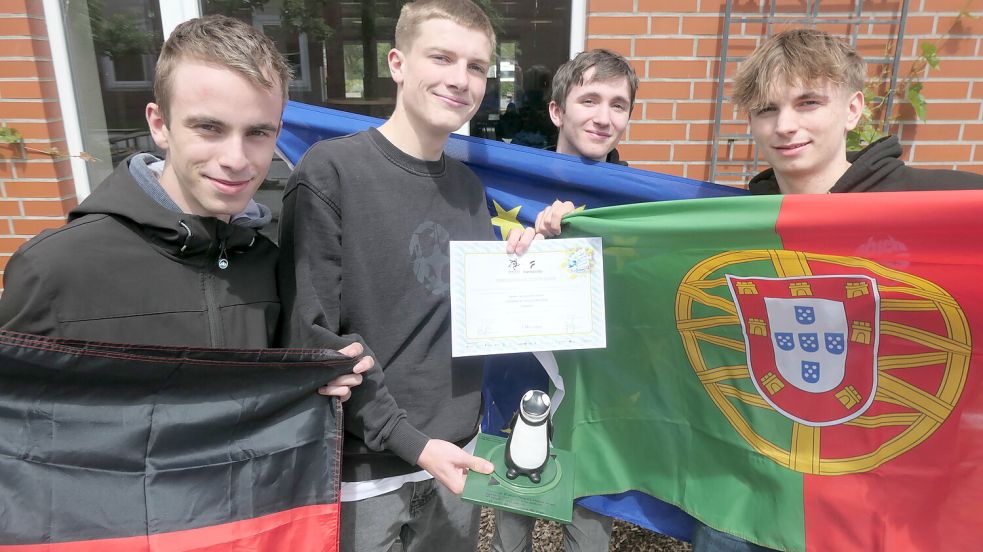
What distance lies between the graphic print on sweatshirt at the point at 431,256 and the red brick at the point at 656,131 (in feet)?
5.92

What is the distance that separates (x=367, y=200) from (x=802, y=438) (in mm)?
1385

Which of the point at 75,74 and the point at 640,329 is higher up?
the point at 75,74

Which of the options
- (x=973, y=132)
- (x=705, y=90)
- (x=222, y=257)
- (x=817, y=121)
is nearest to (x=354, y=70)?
(x=705, y=90)

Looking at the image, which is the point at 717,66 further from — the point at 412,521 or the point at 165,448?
the point at 165,448

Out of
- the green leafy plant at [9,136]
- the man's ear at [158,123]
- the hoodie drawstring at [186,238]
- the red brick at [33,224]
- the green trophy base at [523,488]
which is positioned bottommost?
the green trophy base at [523,488]

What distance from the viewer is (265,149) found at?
142 centimetres

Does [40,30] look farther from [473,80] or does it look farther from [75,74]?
[473,80]

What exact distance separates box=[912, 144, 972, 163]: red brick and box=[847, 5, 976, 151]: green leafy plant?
0.17 m

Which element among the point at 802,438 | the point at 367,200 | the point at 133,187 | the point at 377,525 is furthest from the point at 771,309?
the point at 133,187

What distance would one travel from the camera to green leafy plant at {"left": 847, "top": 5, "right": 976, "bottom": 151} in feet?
9.37

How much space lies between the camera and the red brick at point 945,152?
302 centimetres

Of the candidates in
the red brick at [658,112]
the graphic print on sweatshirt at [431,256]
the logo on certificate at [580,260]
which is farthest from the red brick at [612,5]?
the graphic print on sweatshirt at [431,256]

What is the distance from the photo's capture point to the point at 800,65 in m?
1.60

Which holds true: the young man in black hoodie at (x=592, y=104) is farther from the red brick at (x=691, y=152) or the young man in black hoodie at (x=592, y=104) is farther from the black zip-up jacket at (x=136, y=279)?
the black zip-up jacket at (x=136, y=279)
